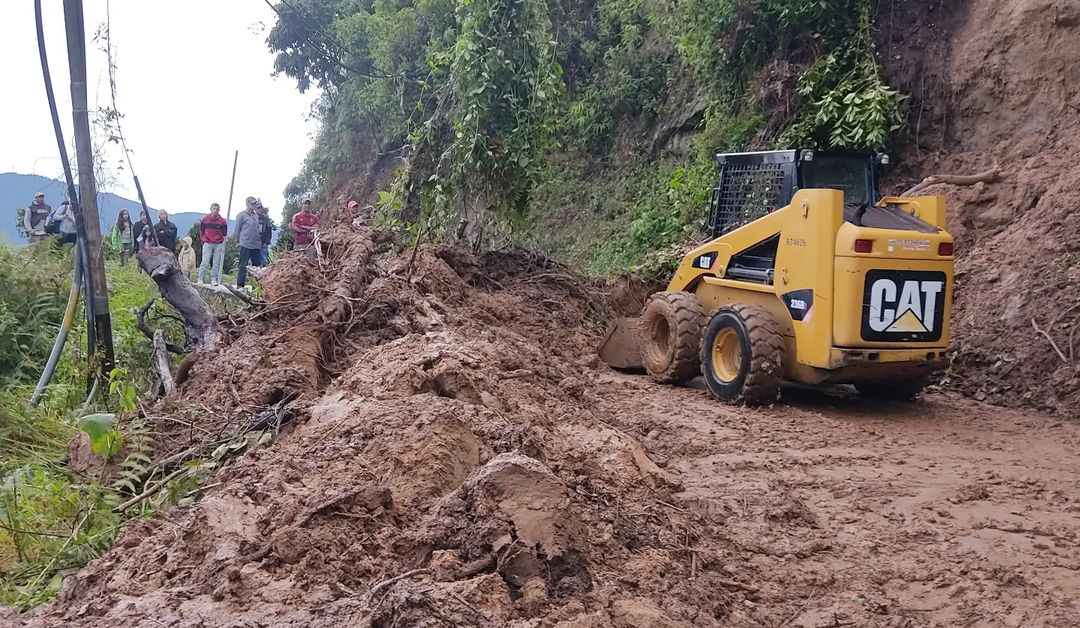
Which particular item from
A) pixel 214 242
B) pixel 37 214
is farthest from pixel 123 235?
pixel 214 242

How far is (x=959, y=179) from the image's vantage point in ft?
34.5

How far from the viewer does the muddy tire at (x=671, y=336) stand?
841 cm

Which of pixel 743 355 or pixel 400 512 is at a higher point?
pixel 743 355

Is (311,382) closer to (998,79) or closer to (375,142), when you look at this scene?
(998,79)

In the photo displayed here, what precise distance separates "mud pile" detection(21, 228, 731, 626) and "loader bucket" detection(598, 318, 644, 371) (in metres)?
2.58

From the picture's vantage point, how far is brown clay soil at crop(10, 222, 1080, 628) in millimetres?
3086

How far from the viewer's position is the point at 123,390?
18.2 feet

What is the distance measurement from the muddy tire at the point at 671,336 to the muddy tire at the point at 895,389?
5.10ft

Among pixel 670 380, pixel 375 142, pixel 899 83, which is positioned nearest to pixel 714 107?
pixel 899 83

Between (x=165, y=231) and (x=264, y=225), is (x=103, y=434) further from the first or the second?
(x=165, y=231)

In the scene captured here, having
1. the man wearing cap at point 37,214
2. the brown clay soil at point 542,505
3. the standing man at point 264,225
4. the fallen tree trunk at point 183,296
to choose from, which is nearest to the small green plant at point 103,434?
the brown clay soil at point 542,505

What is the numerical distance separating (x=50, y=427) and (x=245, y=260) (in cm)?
732

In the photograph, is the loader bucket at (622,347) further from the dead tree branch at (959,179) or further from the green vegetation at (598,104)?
the dead tree branch at (959,179)

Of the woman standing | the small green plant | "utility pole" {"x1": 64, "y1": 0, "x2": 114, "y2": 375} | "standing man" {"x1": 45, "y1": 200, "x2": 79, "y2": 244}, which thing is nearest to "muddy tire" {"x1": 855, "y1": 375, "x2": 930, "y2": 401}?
the small green plant
